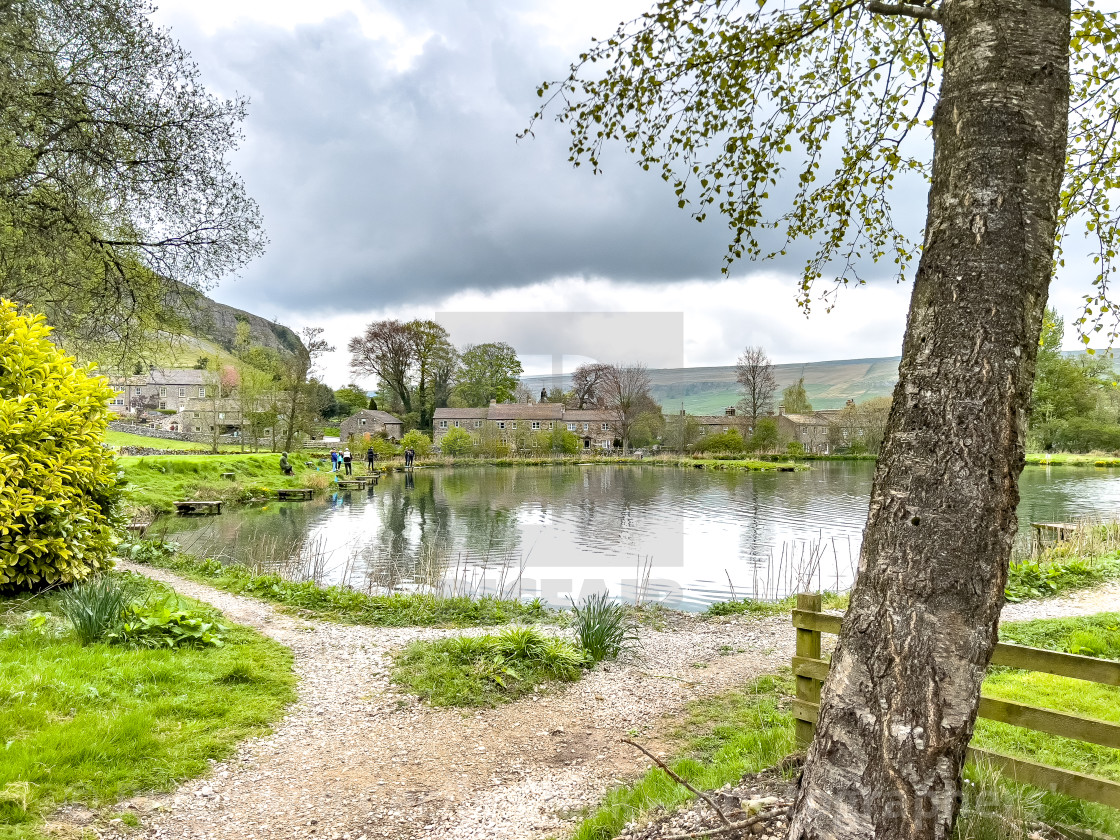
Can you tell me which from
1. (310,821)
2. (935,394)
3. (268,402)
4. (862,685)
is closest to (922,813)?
(862,685)

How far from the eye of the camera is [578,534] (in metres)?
21.0

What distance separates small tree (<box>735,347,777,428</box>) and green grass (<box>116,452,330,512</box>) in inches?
1999

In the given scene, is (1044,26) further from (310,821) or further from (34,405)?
(34,405)

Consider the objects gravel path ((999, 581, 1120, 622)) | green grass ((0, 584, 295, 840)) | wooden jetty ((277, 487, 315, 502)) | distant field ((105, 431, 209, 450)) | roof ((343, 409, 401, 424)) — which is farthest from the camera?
roof ((343, 409, 401, 424))

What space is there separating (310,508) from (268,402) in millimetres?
17939

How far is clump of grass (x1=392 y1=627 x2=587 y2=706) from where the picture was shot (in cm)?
631

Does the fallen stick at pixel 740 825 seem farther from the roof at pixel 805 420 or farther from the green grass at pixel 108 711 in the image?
the roof at pixel 805 420

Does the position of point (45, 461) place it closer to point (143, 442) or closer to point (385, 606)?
point (385, 606)

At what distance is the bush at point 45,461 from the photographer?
7312mm

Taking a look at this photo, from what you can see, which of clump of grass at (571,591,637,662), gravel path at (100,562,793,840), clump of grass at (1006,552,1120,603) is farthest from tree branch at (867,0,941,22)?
clump of grass at (1006,552,1120,603)

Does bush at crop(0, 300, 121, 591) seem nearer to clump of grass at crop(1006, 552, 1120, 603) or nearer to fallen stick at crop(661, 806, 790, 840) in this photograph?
fallen stick at crop(661, 806, 790, 840)

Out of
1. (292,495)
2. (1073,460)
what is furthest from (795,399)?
(292,495)

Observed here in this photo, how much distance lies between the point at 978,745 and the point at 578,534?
16.8 meters

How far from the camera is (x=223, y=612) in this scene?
910 cm
